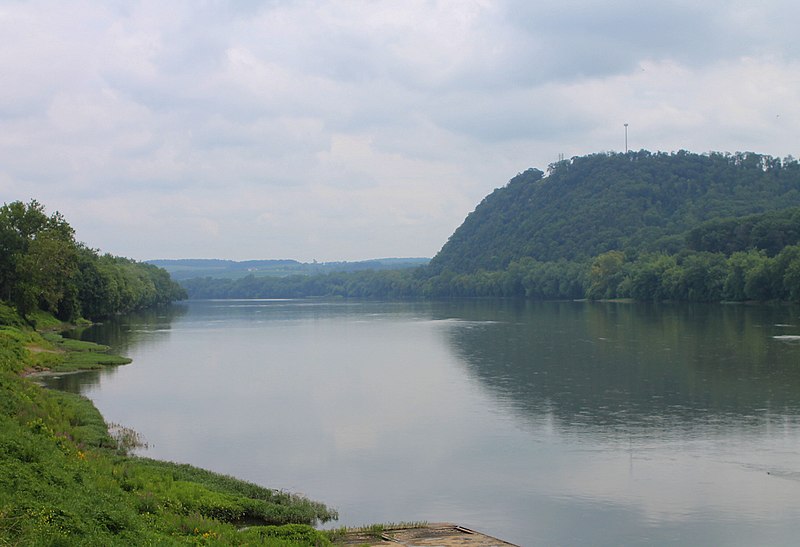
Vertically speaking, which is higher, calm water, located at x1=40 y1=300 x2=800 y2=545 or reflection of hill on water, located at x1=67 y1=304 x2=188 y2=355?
reflection of hill on water, located at x1=67 y1=304 x2=188 y2=355

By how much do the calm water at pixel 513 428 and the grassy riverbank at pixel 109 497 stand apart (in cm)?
193

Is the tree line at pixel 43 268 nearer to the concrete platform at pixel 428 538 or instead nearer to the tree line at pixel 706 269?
the concrete platform at pixel 428 538

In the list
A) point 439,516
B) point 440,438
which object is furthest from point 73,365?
point 439,516

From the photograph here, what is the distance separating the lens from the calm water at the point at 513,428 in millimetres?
19344

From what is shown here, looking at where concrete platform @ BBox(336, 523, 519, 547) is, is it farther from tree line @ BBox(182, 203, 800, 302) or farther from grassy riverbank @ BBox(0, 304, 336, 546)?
tree line @ BBox(182, 203, 800, 302)

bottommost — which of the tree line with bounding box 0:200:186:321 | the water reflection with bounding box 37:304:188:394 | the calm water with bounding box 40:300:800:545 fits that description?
the calm water with bounding box 40:300:800:545

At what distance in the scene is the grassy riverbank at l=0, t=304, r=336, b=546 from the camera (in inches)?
462

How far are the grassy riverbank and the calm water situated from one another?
193 cm

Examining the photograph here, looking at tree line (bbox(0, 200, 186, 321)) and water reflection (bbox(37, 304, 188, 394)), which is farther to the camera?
tree line (bbox(0, 200, 186, 321))

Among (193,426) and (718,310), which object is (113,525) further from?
(718,310)

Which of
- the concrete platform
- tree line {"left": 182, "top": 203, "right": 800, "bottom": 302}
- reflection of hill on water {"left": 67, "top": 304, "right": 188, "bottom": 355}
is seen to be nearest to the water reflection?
reflection of hill on water {"left": 67, "top": 304, "right": 188, "bottom": 355}

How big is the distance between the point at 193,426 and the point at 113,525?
18857 mm

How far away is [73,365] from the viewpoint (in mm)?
46188

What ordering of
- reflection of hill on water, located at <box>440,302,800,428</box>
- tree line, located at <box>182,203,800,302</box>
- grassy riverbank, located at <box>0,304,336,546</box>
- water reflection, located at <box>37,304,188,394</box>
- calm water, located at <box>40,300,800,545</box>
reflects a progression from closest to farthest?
grassy riverbank, located at <box>0,304,336,546</box> < calm water, located at <box>40,300,800,545</box> < reflection of hill on water, located at <box>440,302,800,428</box> < water reflection, located at <box>37,304,188,394</box> < tree line, located at <box>182,203,800,302</box>
